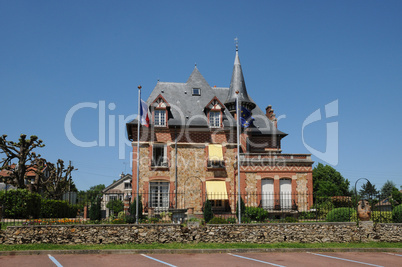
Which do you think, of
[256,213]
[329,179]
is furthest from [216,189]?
[329,179]

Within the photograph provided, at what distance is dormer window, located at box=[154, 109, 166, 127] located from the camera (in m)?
31.9

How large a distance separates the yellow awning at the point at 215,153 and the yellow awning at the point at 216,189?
208 centimetres

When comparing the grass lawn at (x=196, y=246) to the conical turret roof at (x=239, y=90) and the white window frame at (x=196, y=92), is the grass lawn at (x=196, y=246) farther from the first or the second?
the white window frame at (x=196, y=92)

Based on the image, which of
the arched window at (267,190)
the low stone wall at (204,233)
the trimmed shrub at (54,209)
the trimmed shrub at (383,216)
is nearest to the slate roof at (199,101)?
the arched window at (267,190)

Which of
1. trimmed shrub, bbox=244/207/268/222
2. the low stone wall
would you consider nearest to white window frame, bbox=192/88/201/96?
trimmed shrub, bbox=244/207/268/222

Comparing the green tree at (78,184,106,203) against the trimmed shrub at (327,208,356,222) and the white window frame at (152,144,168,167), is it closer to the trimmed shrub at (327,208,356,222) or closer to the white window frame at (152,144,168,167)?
the white window frame at (152,144,168,167)

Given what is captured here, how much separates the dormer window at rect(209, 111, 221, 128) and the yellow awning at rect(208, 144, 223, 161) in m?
1.92

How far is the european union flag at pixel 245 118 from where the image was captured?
1303 inches

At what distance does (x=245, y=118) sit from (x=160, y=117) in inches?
315

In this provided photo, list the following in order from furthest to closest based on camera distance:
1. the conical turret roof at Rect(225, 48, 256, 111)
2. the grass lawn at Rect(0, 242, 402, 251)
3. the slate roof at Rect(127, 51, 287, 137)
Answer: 1. the conical turret roof at Rect(225, 48, 256, 111)
2. the slate roof at Rect(127, 51, 287, 137)
3. the grass lawn at Rect(0, 242, 402, 251)

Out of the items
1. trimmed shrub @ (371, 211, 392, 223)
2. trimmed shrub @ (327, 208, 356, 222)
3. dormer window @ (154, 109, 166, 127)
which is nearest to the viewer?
Answer: trimmed shrub @ (327, 208, 356, 222)

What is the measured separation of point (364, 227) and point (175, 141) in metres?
17.7

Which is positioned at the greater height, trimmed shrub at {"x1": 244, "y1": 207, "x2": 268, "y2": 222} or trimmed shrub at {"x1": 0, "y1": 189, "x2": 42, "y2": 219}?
trimmed shrub at {"x1": 0, "y1": 189, "x2": 42, "y2": 219}

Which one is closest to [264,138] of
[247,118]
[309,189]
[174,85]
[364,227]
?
[247,118]
